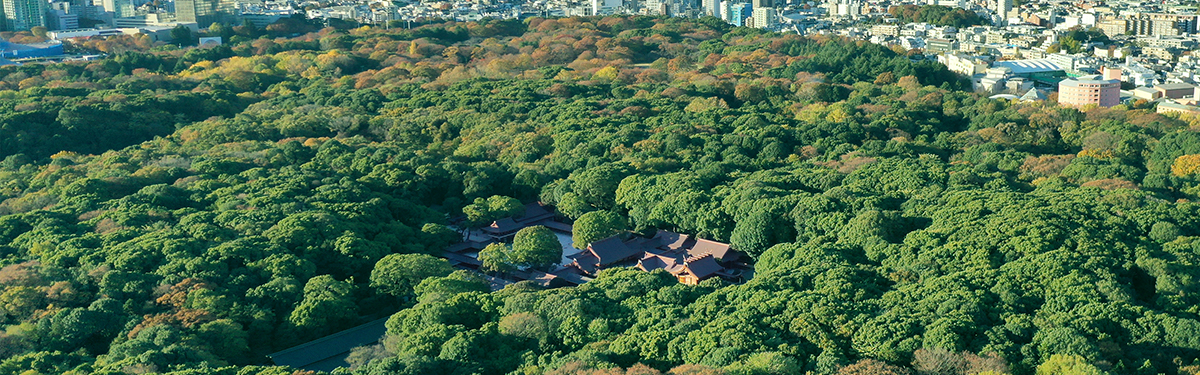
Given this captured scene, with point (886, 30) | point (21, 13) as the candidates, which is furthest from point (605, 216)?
point (886, 30)

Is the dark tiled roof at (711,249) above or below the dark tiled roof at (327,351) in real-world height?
above

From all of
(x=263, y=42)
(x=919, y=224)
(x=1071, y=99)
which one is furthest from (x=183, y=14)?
(x=919, y=224)

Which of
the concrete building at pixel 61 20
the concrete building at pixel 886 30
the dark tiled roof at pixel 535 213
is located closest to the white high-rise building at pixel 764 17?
the concrete building at pixel 886 30

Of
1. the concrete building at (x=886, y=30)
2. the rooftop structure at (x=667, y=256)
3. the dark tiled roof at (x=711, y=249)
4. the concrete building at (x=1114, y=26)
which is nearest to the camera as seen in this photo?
the rooftop structure at (x=667, y=256)

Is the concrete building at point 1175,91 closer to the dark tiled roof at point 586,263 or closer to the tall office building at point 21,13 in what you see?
the dark tiled roof at point 586,263

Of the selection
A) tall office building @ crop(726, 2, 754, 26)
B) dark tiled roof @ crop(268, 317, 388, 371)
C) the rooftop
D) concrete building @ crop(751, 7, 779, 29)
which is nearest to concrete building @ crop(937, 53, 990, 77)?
the rooftop

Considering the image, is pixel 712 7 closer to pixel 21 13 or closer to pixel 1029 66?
pixel 1029 66
